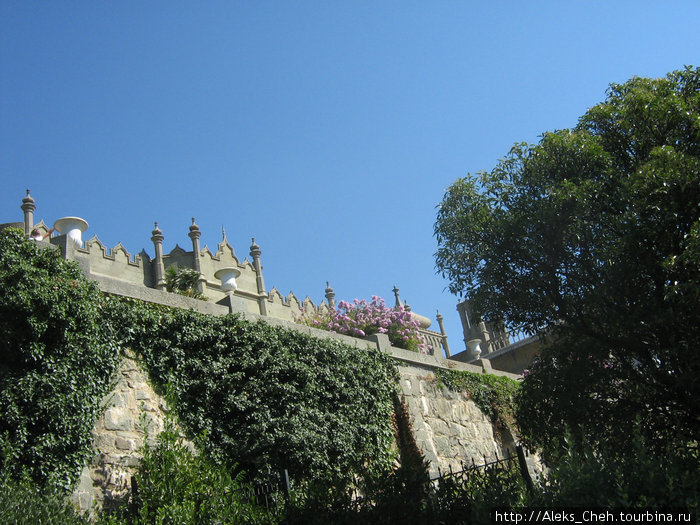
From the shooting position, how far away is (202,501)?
905 centimetres

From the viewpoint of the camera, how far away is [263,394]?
37.2ft

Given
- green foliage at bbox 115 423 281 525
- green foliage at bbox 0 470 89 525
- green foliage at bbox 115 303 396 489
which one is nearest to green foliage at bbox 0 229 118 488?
green foliage at bbox 0 470 89 525

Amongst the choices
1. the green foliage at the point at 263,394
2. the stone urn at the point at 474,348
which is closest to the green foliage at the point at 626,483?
the green foliage at the point at 263,394

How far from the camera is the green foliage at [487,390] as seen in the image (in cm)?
1641

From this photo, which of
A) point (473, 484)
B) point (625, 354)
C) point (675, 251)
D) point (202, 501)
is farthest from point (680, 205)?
point (202, 501)

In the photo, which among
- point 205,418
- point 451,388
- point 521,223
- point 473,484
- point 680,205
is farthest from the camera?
point 451,388

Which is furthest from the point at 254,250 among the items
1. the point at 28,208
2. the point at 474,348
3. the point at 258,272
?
the point at 474,348

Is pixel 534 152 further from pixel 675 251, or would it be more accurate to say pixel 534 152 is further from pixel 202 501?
pixel 202 501

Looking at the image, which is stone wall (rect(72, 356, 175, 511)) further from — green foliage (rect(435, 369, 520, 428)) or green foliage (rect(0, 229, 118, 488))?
green foliage (rect(435, 369, 520, 428))

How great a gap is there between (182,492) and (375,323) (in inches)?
345

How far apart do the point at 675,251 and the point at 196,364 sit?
7362 millimetres

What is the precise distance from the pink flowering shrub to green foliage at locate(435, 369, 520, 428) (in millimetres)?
1331

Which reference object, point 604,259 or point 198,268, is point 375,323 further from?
point 198,268

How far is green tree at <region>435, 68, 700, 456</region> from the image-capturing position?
9680 mm
